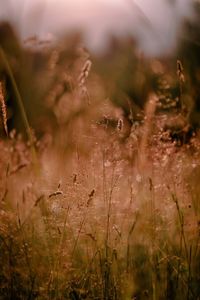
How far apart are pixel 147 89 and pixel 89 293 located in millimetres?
1727

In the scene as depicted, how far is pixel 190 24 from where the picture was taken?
2229mm

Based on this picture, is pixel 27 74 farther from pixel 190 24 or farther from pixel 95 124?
pixel 95 124

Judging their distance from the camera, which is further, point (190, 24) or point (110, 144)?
point (190, 24)

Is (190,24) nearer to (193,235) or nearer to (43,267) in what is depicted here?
(193,235)

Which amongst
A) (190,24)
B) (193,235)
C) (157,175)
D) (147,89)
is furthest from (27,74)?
(193,235)

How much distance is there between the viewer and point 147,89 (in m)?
3.00

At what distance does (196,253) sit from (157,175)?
1.05 feet

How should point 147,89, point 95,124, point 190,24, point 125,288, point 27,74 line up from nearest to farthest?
point 125,288
point 95,124
point 190,24
point 147,89
point 27,74

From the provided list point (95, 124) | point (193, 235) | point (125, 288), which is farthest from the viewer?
point (193, 235)

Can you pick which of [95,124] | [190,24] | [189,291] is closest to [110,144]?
[95,124]

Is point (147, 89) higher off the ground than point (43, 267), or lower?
higher

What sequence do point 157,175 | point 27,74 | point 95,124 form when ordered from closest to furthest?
point 95,124, point 157,175, point 27,74

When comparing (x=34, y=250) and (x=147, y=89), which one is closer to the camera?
(x=34, y=250)

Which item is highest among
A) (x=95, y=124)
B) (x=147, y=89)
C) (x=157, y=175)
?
(x=147, y=89)
